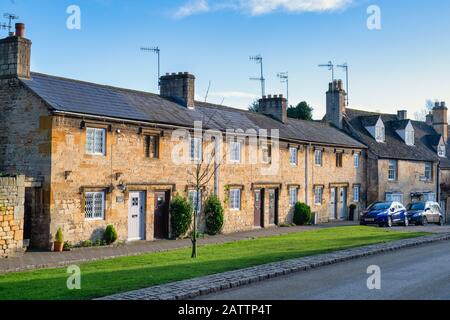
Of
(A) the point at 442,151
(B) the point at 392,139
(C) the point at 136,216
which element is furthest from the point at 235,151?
(A) the point at 442,151

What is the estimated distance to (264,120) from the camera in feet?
121

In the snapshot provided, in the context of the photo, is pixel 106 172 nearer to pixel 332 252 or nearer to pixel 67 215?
pixel 67 215

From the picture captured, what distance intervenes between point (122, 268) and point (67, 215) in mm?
6622

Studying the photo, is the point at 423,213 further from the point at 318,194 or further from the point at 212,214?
the point at 212,214

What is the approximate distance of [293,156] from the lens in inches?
1407

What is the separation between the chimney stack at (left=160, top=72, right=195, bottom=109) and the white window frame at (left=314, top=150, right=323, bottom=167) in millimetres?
11469

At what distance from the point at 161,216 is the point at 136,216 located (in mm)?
1714

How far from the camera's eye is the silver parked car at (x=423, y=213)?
3722 centimetres

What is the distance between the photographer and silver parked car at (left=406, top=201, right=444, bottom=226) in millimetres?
37219

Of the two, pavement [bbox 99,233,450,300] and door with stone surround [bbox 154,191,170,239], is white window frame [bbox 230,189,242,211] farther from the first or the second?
pavement [bbox 99,233,450,300]

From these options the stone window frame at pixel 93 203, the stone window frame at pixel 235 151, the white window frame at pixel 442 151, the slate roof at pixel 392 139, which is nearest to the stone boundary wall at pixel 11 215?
the stone window frame at pixel 93 203

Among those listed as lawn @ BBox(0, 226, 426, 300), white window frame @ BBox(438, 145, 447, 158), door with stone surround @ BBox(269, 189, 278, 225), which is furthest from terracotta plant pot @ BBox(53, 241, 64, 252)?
white window frame @ BBox(438, 145, 447, 158)
